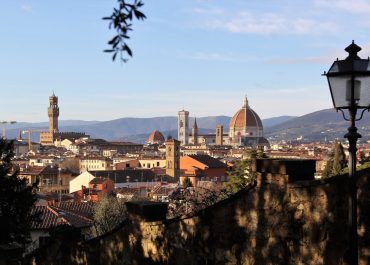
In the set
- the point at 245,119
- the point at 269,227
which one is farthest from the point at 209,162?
the point at 245,119

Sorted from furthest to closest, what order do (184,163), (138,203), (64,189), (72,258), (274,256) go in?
1. (184,163)
2. (64,189)
3. (72,258)
4. (138,203)
5. (274,256)

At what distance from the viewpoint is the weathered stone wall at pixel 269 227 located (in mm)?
4285

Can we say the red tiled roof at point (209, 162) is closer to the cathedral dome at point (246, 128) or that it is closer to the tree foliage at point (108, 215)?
the tree foliage at point (108, 215)

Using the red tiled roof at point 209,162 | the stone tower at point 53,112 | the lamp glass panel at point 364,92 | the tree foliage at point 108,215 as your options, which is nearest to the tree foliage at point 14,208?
the tree foliage at point 108,215

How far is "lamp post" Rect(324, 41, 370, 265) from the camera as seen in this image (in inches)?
148

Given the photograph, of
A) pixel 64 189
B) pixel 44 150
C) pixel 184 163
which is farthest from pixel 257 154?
pixel 44 150

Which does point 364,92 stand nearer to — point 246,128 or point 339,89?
point 339,89

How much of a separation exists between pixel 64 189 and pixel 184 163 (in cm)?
2593

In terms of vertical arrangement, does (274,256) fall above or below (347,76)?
below

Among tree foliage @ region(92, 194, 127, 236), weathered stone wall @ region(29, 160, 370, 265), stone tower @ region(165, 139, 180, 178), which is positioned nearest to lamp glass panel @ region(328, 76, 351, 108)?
weathered stone wall @ region(29, 160, 370, 265)

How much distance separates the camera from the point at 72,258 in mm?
6758

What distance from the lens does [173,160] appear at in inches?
3615

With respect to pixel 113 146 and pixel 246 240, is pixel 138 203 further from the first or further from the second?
pixel 113 146

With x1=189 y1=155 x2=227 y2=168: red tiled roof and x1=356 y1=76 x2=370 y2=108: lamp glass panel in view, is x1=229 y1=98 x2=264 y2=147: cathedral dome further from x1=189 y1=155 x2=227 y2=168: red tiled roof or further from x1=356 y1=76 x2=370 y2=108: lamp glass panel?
x1=356 y1=76 x2=370 y2=108: lamp glass panel
